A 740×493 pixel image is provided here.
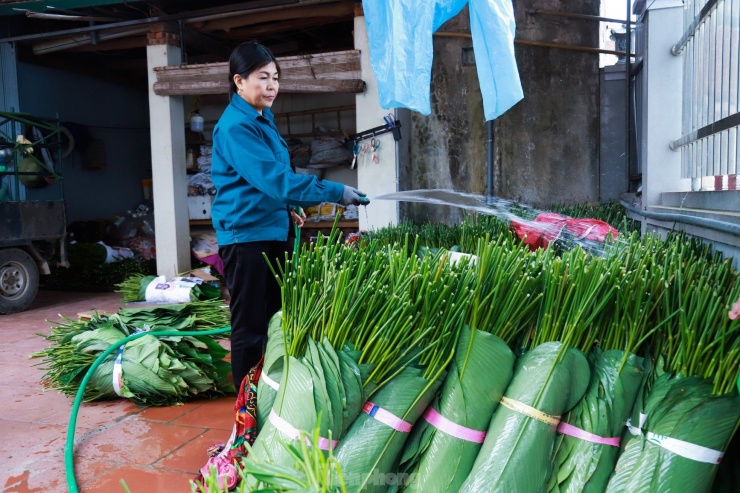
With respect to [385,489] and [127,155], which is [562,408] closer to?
[385,489]

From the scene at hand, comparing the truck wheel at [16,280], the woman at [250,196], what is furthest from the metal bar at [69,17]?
the woman at [250,196]

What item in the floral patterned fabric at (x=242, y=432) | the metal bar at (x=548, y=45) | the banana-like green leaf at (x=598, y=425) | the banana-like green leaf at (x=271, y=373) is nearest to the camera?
the banana-like green leaf at (x=598, y=425)

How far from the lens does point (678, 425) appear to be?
138cm

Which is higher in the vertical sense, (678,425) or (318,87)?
(318,87)

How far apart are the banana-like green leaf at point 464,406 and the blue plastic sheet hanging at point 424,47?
2472 mm

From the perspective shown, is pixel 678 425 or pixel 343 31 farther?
pixel 343 31

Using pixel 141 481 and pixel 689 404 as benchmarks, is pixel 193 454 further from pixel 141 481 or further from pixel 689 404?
pixel 689 404

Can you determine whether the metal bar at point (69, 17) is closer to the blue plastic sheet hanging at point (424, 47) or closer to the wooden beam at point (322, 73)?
the wooden beam at point (322, 73)

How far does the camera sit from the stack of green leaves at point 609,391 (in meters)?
1.47

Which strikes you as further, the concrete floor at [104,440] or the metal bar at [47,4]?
the metal bar at [47,4]

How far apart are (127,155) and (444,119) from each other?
19.3ft

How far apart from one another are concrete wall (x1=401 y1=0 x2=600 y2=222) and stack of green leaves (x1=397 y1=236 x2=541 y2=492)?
4.96m

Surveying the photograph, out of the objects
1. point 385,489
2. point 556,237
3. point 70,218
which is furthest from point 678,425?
point 70,218

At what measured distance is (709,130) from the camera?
2.77 meters
